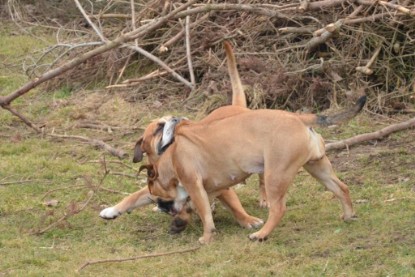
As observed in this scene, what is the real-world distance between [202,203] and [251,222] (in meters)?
0.50

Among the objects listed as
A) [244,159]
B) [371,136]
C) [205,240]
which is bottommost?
[371,136]

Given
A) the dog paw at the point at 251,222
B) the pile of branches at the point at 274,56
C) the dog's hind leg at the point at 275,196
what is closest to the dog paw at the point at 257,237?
the dog's hind leg at the point at 275,196

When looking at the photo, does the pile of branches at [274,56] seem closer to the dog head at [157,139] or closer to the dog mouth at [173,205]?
the dog head at [157,139]

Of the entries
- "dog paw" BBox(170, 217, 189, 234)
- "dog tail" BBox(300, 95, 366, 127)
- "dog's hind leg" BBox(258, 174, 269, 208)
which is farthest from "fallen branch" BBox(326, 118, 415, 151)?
"dog paw" BBox(170, 217, 189, 234)

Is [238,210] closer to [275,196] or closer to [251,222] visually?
[251,222]

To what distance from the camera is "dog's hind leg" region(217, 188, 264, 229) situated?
7.54 m

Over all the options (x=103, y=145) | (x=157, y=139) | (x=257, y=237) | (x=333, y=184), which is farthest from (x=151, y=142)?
(x=103, y=145)

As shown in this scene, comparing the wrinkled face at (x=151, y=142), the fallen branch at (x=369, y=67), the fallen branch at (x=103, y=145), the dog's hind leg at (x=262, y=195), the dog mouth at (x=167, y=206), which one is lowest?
the fallen branch at (x=103, y=145)

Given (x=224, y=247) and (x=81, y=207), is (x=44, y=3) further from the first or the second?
(x=224, y=247)

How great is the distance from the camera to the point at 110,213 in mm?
7906

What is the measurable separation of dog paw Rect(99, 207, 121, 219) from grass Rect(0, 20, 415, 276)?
61 millimetres

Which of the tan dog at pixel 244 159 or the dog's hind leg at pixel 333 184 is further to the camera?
the dog's hind leg at pixel 333 184

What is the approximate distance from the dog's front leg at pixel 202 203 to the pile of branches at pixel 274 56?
3161 millimetres

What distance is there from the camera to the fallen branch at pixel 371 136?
9469 mm
